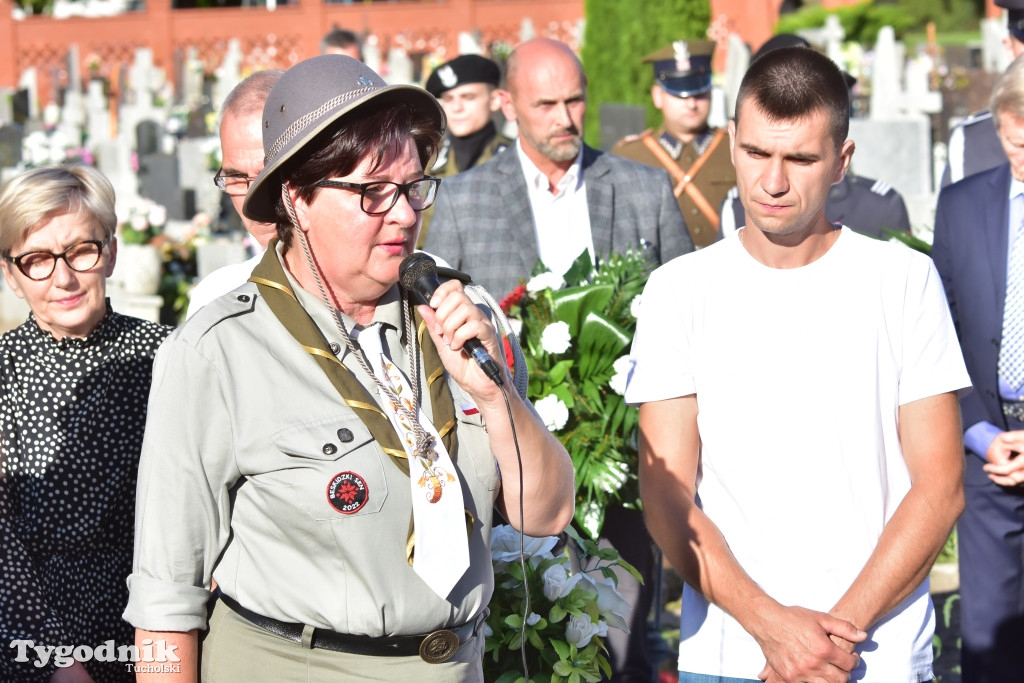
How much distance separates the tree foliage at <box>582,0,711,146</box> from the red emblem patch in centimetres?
1609

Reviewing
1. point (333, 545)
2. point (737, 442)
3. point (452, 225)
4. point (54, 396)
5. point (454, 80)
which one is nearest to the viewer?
point (333, 545)

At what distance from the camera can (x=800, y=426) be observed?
2.86 meters

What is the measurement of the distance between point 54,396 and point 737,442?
1823 mm

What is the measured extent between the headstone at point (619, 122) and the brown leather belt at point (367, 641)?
10.8m

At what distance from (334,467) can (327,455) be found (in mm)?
27

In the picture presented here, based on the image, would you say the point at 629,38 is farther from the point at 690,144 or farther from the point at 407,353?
the point at 407,353

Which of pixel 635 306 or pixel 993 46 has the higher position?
pixel 993 46

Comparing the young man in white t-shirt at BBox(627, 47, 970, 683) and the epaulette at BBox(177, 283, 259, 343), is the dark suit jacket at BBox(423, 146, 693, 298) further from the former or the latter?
the epaulette at BBox(177, 283, 259, 343)

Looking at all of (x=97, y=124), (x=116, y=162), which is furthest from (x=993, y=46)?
(x=97, y=124)

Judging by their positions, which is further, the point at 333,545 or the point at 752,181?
the point at 752,181

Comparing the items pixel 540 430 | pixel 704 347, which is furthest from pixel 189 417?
pixel 704 347

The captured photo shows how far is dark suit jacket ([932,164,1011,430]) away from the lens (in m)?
4.23

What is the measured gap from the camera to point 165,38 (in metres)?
34.2

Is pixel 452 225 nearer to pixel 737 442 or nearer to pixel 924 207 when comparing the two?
pixel 737 442
